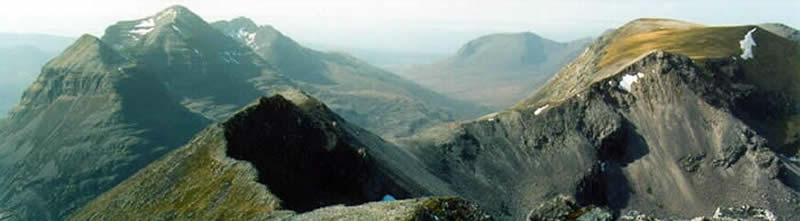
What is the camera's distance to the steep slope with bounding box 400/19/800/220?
497 feet

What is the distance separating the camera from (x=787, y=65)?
615 ft

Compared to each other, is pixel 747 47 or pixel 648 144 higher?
pixel 747 47

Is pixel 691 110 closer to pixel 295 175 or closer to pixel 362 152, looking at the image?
pixel 362 152

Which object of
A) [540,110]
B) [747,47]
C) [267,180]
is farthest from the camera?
[747,47]

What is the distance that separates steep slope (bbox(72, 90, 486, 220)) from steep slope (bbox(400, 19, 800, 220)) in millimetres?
52775

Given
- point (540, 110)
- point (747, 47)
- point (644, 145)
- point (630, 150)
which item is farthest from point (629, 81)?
point (747, 47)

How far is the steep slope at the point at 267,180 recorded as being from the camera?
46188 mm

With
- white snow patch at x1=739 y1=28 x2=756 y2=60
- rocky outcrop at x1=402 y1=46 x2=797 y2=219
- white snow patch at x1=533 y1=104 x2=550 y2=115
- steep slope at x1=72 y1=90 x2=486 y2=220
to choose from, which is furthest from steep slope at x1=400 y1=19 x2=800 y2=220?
steep slope at x1=72 y1=90 x2=486 y2=220

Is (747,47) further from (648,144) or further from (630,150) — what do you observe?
(630,150)

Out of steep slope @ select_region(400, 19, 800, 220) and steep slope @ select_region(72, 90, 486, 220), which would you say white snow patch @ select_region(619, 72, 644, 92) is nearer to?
steep slope @ select_region(400, 19, 800, 220)

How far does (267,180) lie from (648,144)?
140 metres

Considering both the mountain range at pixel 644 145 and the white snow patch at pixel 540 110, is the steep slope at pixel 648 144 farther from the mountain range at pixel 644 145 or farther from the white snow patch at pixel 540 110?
the white snow patch at pixel 540 110

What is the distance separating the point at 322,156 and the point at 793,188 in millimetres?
137680

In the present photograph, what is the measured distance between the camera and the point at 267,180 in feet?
204
